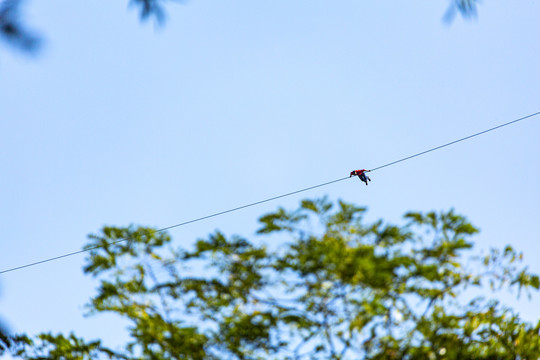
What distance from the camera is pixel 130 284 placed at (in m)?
6.70

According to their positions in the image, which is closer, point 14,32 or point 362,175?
point 14,32

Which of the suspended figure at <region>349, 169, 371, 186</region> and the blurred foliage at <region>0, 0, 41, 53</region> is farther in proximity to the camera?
the suspended figure at <region>349, 169, 371, 186</region>

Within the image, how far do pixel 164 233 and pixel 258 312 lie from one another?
2097mm

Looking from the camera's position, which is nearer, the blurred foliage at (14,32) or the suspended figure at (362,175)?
the blurred foliage at (14,32)

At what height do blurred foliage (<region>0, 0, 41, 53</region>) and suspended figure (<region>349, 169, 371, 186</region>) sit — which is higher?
blurred foliage (<region>0, 0, 41, 53</region>)

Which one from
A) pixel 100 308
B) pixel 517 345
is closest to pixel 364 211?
pixel 517 345

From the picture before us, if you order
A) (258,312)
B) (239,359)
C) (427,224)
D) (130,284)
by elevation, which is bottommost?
(239,359)

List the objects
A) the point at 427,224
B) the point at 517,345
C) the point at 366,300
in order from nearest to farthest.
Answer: the point at 366,300 < the point at 517,345 < the point at 427,224

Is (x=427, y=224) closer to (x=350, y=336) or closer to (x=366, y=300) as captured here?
(x=366, y=300)

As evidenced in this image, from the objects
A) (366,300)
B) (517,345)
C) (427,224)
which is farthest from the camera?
(427,224)

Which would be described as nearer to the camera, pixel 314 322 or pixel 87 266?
pixel 314 322

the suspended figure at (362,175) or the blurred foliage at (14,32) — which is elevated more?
the blurred foliage at (14,32)

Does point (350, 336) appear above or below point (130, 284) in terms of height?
below

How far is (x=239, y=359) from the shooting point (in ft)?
20.2
